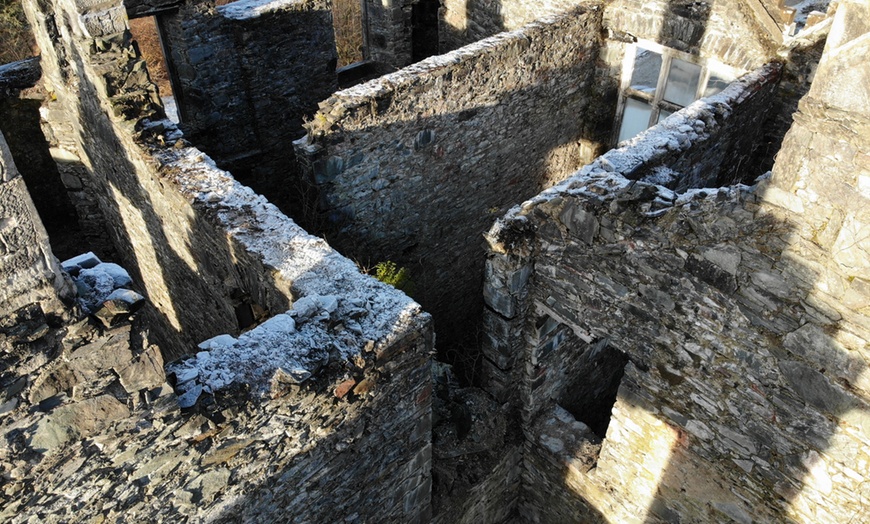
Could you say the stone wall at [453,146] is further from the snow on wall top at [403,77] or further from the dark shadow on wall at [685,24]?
the dark shadow on wall at [685,24]

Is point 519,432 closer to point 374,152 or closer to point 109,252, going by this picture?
point 374,152

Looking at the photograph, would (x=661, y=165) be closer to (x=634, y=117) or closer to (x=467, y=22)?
(x=634, y=117)

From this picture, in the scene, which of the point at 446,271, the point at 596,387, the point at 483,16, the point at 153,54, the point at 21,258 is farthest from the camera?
the point at 153,54

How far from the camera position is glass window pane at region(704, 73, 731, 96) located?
7648mm

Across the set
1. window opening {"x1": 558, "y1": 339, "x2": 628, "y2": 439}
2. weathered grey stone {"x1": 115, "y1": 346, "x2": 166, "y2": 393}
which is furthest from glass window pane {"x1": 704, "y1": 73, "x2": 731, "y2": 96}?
weathered grey stone {"x1": 115, "y1": 346, "x2": 166, "y2": 393}

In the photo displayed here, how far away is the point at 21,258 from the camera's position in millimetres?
2789

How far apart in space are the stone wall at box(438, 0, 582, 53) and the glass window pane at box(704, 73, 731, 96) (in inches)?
75.4

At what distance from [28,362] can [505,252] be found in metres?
2.95

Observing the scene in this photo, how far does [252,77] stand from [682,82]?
17.3 feet

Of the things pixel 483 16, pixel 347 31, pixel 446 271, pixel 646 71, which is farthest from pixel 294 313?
pixel 347 31

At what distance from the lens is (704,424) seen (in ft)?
15.2

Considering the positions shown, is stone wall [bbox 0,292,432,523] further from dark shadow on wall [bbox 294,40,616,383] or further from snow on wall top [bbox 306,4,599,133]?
snow on wall top [bbox 306,4,599,133]

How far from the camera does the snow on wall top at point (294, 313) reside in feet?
11.2

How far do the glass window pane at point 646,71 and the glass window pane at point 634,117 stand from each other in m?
0.18
